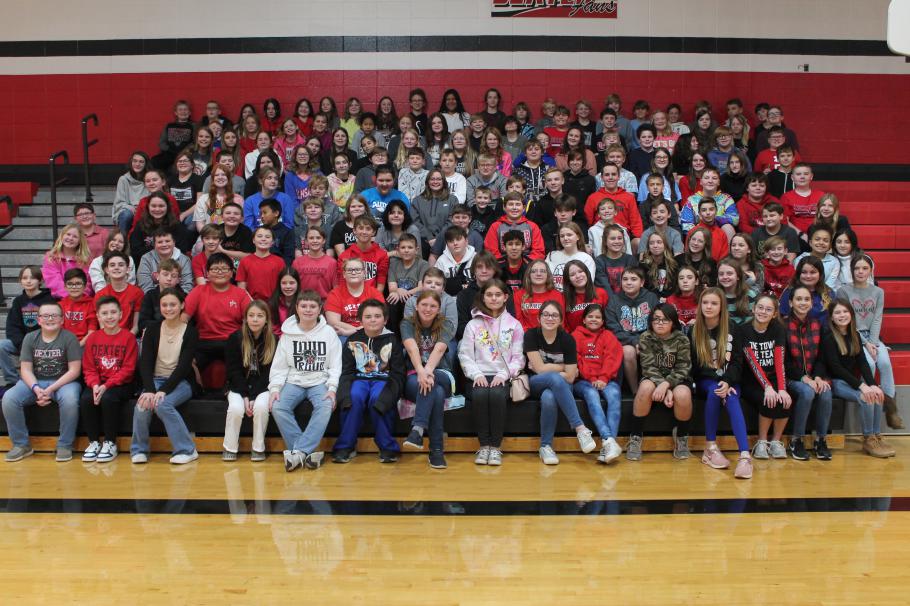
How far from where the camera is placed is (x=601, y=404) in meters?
5.91

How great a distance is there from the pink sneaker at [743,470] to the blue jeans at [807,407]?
2.06ft

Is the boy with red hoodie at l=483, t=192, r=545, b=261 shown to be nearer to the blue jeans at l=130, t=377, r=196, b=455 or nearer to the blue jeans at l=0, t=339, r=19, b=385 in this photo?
the blue jeans at l=130, t=377, r=196, b=455

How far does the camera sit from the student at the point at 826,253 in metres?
6.75

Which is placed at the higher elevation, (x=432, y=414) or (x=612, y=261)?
(x=612, y=261)

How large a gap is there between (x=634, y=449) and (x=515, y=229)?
2.09m

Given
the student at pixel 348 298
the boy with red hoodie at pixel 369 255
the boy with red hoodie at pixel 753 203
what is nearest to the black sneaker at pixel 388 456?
the student at pixel 348 298

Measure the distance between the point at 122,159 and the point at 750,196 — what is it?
7436 mm

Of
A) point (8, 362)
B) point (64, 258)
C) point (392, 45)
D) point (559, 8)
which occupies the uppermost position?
point (559, 8)

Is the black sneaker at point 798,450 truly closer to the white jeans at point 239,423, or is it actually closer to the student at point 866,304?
the student at point 866,304

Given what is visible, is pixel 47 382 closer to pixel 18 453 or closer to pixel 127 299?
pixel 18 453

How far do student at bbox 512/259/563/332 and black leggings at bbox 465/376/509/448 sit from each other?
722mm

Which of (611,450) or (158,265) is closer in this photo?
(611,450)

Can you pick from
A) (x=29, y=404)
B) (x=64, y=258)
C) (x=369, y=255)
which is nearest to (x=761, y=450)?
(x=369, y=255)

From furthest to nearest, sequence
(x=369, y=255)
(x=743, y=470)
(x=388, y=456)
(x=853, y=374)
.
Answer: (x=369, y=255)
(x=853, y=374)
(x=388, y=456)
(x=743, y=470)
